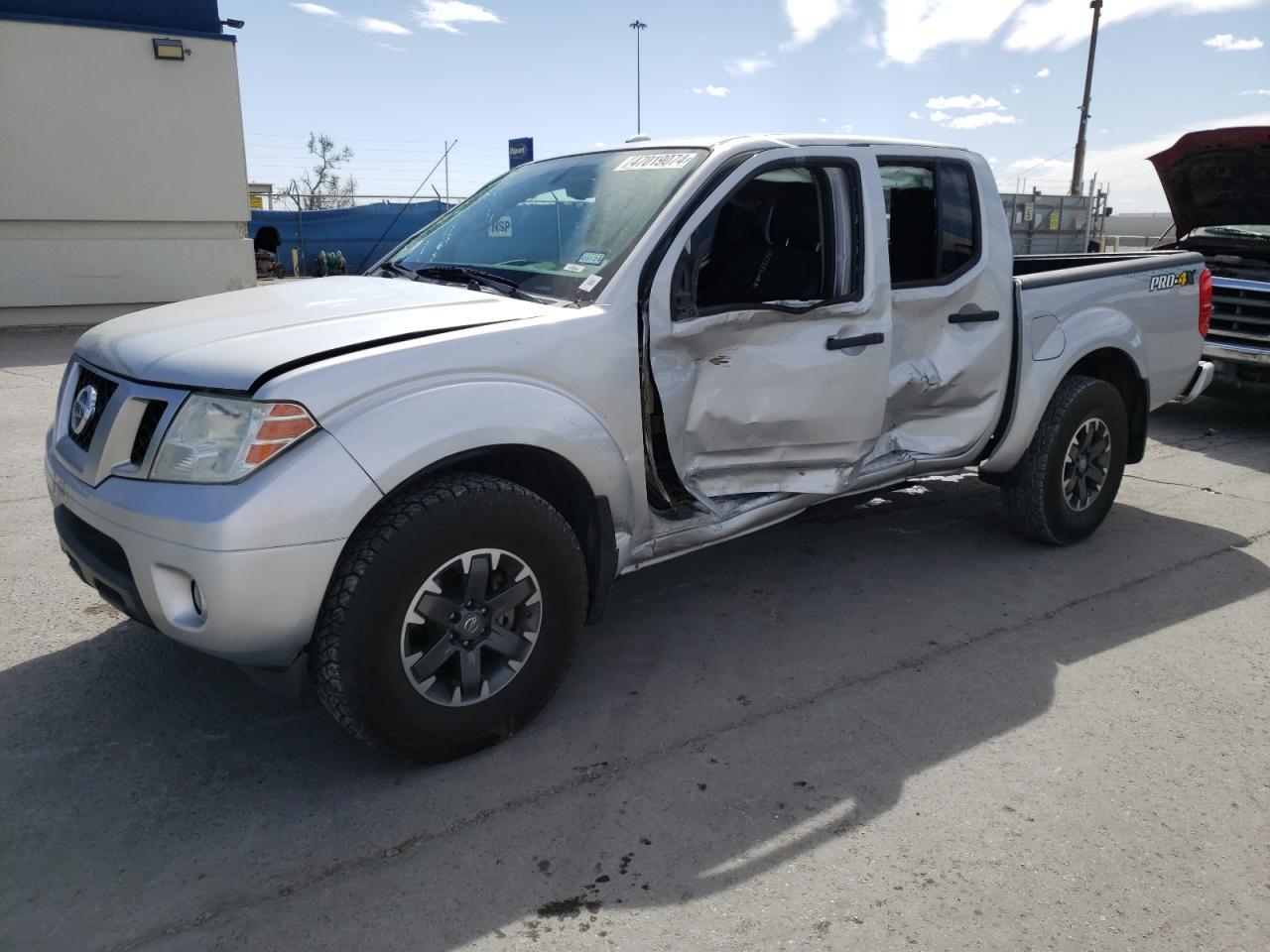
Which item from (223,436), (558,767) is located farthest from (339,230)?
(558,767)

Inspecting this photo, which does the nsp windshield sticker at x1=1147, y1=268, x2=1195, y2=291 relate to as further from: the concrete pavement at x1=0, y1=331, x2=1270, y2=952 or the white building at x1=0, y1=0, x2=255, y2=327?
the white building at x1=0, y1=0, x2=255, y2=327

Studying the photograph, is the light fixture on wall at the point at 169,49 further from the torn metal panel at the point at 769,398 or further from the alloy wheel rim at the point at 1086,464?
the alloy wheel rim at the point at 1086,464

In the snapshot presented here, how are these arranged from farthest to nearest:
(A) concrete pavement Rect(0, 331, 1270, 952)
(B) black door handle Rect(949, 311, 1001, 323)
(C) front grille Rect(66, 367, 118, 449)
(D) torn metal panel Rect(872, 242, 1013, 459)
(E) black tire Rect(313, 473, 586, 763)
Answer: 1. (B) black door handle Rect(949, 311, 1001, 323)
2. (D) torn metal panel Rect(872, 242, 1013, 459)
3. (C) front grille Rect(66, 367, 118, 449)
4. (E) black tire Rect(313, 473, 586, 763)
5. (A) concrete pavement Rect(0, 331, 1270, 952)

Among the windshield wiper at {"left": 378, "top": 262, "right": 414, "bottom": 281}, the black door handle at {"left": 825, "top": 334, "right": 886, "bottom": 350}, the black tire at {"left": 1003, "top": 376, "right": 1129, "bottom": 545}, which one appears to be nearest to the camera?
the black door handle at {"left": 825, "top": 334, "right": 886, "bottom": 350}

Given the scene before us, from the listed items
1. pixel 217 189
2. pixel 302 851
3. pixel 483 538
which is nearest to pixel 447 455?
pixel 483 538

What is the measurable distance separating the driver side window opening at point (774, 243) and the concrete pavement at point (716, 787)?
1.38 m

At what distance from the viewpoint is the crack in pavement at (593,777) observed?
7.94ft

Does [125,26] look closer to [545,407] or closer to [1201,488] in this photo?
[545,407]

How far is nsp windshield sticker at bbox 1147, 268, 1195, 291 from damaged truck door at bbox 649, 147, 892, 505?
6.83 ft

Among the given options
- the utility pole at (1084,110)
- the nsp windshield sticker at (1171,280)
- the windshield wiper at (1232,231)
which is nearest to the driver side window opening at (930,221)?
the nsp windshield sticker at (1171,280)

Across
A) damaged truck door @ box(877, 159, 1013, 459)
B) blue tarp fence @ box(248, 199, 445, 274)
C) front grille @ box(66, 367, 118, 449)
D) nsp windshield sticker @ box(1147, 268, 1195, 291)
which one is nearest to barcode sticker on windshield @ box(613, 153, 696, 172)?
damaged truck door @ box(877, 159, 1013, 459)

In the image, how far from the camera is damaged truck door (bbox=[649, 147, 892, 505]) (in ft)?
11.3

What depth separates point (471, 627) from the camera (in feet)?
9.59

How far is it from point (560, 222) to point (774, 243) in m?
0.96
